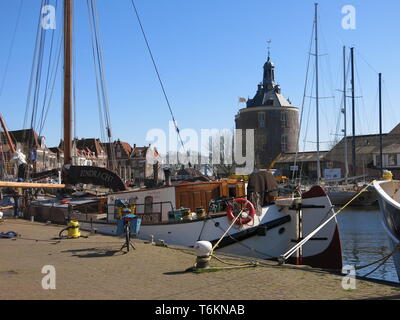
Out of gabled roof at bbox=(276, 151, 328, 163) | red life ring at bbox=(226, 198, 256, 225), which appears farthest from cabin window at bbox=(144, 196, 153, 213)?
gabled roof at bbox=(276, 151, 328, 163)

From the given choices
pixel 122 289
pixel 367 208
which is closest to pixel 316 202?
pixel 122 289

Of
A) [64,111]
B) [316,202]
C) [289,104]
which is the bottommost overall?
[316,202]

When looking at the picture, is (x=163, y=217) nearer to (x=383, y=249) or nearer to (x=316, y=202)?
(x=316, y=202)

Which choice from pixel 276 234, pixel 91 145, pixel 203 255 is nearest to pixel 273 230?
pixel 276 234

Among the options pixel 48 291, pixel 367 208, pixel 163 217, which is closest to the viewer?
pixel 48 291

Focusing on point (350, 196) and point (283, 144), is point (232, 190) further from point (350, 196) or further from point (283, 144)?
point (283, 144)

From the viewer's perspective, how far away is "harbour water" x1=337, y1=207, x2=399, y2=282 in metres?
16.5

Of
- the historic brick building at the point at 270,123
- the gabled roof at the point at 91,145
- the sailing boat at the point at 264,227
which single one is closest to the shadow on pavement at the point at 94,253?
the sailing boat at the point at 264,227

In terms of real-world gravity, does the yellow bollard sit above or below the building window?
below

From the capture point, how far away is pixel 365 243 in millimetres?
23188

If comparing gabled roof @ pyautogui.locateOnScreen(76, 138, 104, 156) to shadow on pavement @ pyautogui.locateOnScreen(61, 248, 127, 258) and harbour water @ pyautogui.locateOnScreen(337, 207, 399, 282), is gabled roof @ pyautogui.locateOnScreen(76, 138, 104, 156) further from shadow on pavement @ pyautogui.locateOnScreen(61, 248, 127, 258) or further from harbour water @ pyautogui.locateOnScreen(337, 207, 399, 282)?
shadow on pavement @ pyautogui.locateOnScreen(61, 248, 127, 258)
